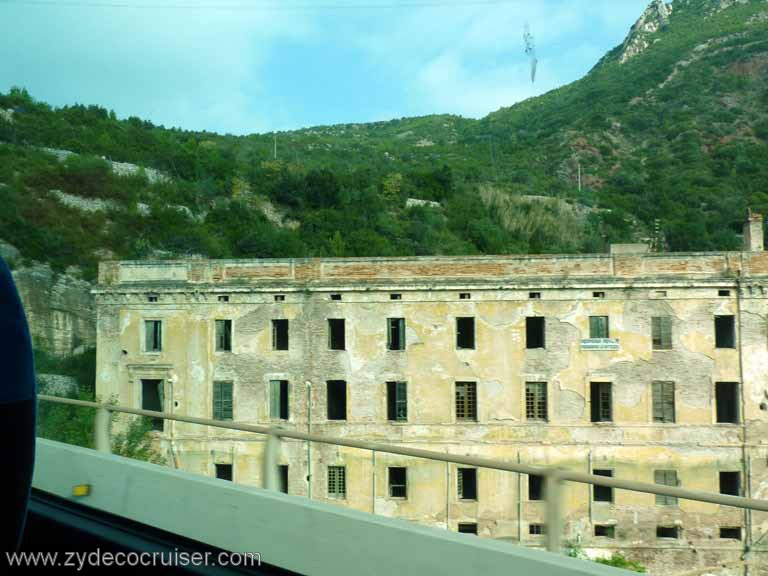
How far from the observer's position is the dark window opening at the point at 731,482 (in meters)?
23.7

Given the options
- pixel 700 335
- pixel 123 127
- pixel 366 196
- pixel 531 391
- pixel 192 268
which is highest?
pixel 123 127

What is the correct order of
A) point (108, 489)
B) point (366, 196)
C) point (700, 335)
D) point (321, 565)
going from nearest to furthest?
point (321, 565) → point (108, 489) → point (700, 335) → point (366, 196)

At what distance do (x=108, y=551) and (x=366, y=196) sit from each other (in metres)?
47.1

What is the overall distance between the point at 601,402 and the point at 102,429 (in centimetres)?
2312

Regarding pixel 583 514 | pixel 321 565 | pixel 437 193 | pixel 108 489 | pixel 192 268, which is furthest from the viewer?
pixel 437 193

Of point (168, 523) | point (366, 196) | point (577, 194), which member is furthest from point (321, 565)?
point (577, 194)

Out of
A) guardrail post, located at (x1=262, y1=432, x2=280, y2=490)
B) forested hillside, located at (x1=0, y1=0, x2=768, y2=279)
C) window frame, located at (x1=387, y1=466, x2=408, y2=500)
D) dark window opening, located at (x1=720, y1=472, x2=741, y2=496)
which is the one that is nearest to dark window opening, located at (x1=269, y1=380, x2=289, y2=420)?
forested hillside, located at (x1=0, y1=0, x2=768, y2=279)

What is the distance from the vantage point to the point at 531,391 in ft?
84.9

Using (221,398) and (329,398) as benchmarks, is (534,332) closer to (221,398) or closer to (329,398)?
(329,398)

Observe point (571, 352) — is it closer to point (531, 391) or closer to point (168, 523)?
point (531, 391)

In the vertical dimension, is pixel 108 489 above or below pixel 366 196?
below

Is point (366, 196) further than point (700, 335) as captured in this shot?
Yes

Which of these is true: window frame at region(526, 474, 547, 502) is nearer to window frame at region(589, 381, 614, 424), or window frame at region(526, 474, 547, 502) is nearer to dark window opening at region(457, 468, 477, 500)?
dark window opening at region(457, 468, 477, 500)

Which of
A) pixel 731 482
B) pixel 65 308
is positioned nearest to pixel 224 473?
pixel 65 308
